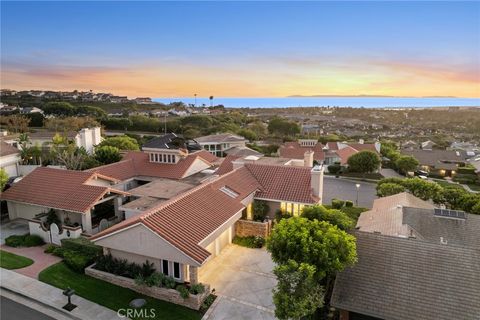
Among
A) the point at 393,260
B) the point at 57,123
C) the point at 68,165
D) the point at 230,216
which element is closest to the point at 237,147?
the point at 68,165

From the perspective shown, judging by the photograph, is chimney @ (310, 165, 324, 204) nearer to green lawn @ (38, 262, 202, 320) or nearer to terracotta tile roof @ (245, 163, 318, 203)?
terracotta tile roof @ (245, 163, 318, 203)

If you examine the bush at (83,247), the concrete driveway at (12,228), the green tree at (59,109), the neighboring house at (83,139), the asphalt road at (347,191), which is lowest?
the asphalt road at (347,191)

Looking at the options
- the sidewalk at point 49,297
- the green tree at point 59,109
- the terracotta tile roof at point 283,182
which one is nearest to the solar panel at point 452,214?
the terracotta tile roof at point 283,182

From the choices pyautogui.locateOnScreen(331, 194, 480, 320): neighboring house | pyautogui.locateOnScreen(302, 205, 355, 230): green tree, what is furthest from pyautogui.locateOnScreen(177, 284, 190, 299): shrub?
pyautogui.locateOnScreen(302, 205, 355, 230): green tree

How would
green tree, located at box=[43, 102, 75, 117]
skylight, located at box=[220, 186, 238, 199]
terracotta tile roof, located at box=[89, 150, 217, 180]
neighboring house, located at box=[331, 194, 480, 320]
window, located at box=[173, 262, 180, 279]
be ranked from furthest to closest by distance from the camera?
green tree, located at box=[43, 102, 75, 117], terracotta tile roof, located at box=[89, 150, 217, 180], skylight, located at box=[220, 186, 238, 199], window, located at box=[173, 262, 180, 279], neighboring house, located at box=[331, 194, 480, 320]

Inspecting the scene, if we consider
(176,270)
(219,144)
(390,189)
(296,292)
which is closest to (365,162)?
(390,189)

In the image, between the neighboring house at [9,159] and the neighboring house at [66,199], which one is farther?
the neighboring house at [9,159]

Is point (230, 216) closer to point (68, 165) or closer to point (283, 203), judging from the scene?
point (283, 203)

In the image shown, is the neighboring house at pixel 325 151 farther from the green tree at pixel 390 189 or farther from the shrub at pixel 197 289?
the shrub at pixel 197 289
